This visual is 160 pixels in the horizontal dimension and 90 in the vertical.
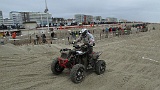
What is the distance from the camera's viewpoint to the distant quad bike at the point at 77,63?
628cm

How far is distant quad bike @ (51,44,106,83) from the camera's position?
6277 millimetres

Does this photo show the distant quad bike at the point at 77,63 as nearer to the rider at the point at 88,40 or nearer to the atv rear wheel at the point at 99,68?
the atv rear wheel at the point at 99,68

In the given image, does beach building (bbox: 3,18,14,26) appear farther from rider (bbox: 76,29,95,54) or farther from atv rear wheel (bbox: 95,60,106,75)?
atv rear wheel (bbox: 95,60,106,75)

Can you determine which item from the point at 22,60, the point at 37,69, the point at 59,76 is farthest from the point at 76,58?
the point at 22,60

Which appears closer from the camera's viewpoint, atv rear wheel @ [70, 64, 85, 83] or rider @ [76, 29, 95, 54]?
atv rear wheel @ [70, 64, 85, 83]

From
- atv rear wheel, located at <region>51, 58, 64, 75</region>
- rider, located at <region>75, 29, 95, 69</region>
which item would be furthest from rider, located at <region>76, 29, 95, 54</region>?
atv rear wheel, located at <region>51, 58, 64, 75</region>

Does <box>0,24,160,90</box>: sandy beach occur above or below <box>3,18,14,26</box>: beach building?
below

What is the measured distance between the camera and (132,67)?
854cm

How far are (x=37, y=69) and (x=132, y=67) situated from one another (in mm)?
4641

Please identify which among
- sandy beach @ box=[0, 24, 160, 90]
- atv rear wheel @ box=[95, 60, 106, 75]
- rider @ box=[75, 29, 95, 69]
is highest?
rider @ box=[75, 29, 95, 69]

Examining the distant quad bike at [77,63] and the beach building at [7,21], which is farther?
the beach building at [7,21]

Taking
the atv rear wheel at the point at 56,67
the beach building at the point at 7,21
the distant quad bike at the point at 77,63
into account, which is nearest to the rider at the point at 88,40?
the distant quad bike at the point at 77,63

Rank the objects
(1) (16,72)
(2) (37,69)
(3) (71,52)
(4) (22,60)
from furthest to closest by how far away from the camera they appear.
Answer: (4) (22,60) → (2) (37,69) → (1) (16,72) → (3) (71,52)

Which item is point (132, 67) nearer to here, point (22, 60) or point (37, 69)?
point (37, 69)
